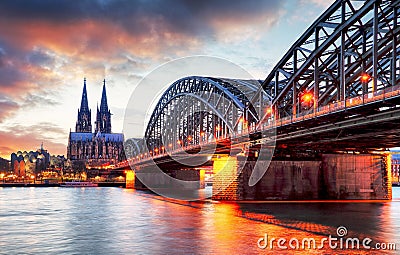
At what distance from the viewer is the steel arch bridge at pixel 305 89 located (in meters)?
47.6

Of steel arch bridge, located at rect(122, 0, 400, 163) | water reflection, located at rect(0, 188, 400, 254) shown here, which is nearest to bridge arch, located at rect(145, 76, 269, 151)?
steel arch bridge, located at rect(122, 0, 400, 163)

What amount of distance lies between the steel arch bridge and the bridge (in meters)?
0.13

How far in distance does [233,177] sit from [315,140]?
13.7m

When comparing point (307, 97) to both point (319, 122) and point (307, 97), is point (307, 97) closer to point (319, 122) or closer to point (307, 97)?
point (307, 97)

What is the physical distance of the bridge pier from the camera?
70062 mm

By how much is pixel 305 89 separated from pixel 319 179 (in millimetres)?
13112

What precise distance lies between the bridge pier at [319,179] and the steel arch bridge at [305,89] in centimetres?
644

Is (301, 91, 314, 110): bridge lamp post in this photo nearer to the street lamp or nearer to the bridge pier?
the street lamp

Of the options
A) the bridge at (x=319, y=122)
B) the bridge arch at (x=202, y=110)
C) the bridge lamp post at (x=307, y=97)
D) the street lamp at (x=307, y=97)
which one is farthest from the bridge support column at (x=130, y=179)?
the bridge lamp post at (x=307, y=97)

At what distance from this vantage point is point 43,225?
43.2m

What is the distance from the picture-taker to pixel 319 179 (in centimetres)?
7306

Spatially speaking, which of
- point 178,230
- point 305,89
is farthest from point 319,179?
point 178,230

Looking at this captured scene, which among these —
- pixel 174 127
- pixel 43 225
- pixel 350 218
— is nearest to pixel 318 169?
pixel 350 218

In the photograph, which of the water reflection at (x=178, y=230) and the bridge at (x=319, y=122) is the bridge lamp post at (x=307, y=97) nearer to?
the bridge at (x=319, y=122)
